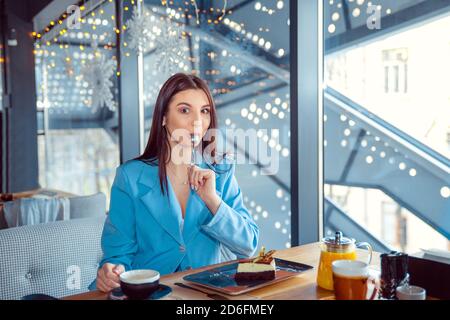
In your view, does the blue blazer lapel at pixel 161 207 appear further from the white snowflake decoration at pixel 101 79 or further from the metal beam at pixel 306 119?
the white snowflake decoration at pixel 101 79

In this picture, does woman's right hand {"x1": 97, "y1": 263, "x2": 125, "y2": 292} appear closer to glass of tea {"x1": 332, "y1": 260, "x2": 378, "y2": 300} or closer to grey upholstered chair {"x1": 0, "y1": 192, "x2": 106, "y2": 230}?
glass of tea {"x1": 332, "y1": 260, "x2": 378, "y2": 300}

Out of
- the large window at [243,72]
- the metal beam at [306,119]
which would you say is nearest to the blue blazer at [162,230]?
the metal beam at [306,119]

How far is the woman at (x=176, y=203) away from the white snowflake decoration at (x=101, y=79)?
8.13ft

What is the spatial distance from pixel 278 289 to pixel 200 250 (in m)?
0.41

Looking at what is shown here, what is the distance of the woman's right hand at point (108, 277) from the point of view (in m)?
1.26

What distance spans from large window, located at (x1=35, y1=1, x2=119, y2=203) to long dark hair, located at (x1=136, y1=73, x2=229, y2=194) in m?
Result: 2.87

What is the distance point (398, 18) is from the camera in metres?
2.21

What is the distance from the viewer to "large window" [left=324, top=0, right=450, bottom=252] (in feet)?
7.17

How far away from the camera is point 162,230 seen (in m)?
1.55

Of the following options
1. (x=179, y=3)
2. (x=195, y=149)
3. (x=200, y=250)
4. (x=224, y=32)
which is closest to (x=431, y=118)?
(x=195, y=149)

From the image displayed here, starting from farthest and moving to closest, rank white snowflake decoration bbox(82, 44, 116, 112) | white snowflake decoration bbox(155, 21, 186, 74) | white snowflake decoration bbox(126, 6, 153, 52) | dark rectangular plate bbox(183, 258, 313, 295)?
white snowflake decoration bbox(82, 44, 116, 112) → white snowflake decoration bbox(126, 6, 153, 52) → white snowflake decoration bbox(155, 21, 186, 74) → dark rectangular plate bbox(183, 258, 313, 295)

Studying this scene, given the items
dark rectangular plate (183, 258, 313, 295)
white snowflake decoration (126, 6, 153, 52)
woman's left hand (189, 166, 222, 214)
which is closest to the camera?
dark rectangular plate (183, 258, 313, 295)

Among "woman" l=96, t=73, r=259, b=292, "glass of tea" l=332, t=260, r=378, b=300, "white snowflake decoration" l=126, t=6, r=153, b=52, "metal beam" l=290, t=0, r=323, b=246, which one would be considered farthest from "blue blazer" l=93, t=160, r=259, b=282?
"white snowflake decoration" l=126, t=6, r=153, b=52

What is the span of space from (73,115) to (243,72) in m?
2.83
